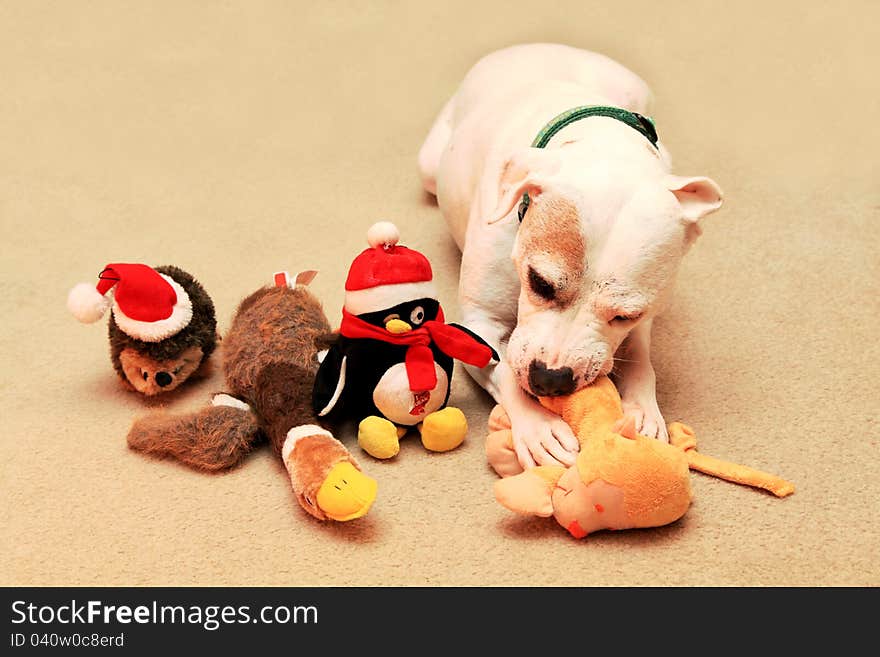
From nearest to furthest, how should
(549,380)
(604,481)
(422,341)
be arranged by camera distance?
(604,481) → (549,380) → (422,341)

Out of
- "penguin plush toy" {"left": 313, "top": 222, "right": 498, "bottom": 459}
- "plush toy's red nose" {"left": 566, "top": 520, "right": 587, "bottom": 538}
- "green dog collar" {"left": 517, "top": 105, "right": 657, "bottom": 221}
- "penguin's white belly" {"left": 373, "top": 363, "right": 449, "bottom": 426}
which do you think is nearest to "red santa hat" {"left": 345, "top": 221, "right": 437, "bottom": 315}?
"penguin plush toy" {"left": 313, "top": 222, "right": 498, "bottom": 459}

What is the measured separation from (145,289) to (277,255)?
31.7 inches

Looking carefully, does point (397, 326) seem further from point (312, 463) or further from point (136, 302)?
point (136, 302)

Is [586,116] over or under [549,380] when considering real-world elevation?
over

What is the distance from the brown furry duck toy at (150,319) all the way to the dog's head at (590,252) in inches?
26.4

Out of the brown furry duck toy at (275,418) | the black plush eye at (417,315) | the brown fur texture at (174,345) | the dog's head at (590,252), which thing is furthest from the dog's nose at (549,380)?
the brown fur texture at (174,345)

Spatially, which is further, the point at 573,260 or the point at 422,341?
the point at 422,341

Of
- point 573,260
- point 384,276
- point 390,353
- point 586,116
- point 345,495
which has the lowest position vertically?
point 345,495

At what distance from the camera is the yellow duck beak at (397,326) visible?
5.97 feet

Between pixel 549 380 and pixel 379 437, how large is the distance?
34 centimetres

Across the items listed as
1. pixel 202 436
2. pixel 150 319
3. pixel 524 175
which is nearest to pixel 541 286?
pixel 524 175

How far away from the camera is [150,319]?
200 centimetres

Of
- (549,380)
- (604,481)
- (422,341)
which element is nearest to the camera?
(604,481)

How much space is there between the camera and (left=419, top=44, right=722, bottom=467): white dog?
1.71 m
